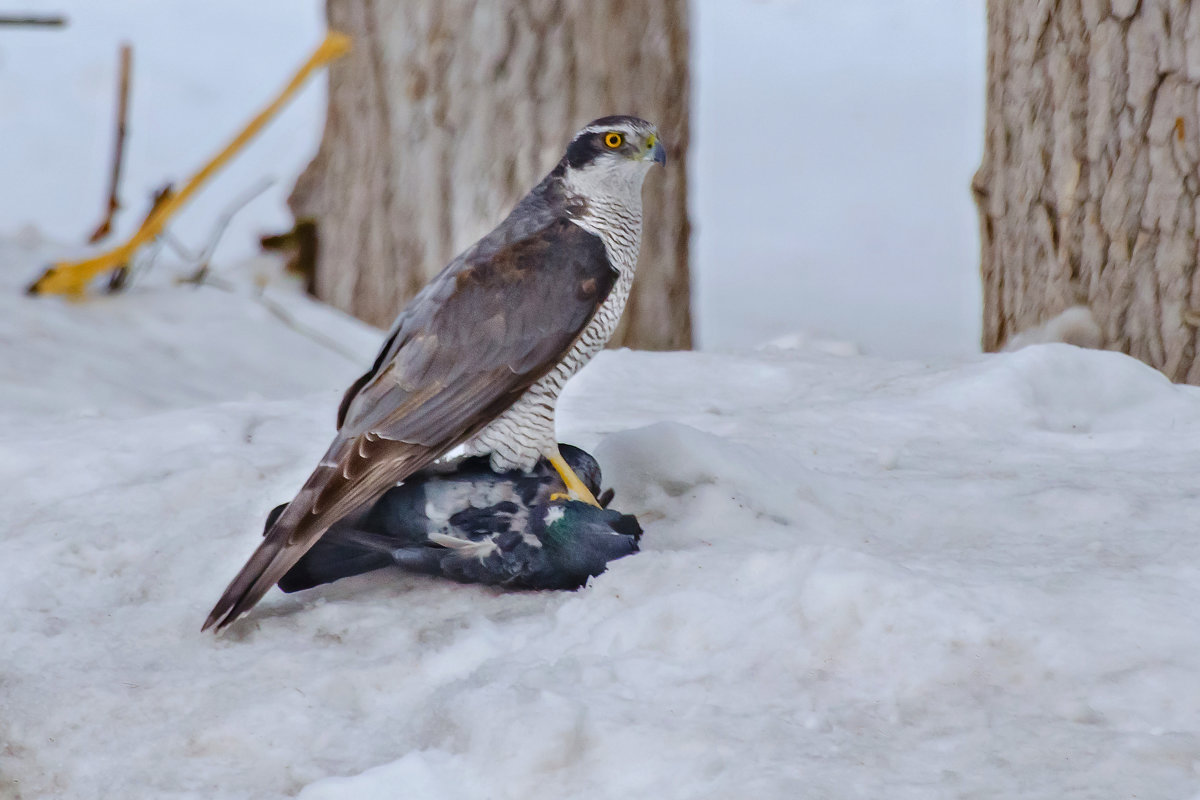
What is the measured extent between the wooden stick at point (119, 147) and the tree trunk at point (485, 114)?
108 cm

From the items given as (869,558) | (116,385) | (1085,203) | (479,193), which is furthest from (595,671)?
(479,193)

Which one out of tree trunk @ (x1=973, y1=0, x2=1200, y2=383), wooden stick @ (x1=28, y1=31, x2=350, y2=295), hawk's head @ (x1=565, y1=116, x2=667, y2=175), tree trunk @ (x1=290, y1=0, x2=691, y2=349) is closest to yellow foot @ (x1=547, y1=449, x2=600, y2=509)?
hawk's head @ (x1=565, y1=116, x2=667, y2=175)

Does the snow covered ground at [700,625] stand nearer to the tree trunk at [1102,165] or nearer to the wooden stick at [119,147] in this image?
the tree trunk at [1102,165]

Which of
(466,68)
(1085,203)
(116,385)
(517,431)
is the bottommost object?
(116,385)

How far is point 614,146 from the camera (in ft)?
9.04

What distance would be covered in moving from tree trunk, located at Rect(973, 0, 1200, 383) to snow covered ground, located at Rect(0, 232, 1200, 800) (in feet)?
0.98

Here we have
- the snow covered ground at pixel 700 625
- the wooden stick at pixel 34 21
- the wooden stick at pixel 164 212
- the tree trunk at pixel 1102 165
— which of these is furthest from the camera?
the wooden stick at pixel 164 212

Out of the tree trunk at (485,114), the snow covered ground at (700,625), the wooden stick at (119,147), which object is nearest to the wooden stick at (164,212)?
the tree trunk at (485,114)

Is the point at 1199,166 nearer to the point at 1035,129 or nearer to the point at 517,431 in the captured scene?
the point at 1035,129

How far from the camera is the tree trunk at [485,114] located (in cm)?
485

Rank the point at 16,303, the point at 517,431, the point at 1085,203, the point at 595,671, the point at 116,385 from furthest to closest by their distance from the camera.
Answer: the point at 16,303
the point at 116,385
the point at 1085,203
the point at 517,431
the point at 595,671

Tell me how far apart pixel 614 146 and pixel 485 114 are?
2307 mm

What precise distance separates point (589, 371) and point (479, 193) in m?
1.44

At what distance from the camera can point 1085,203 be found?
3539mm
